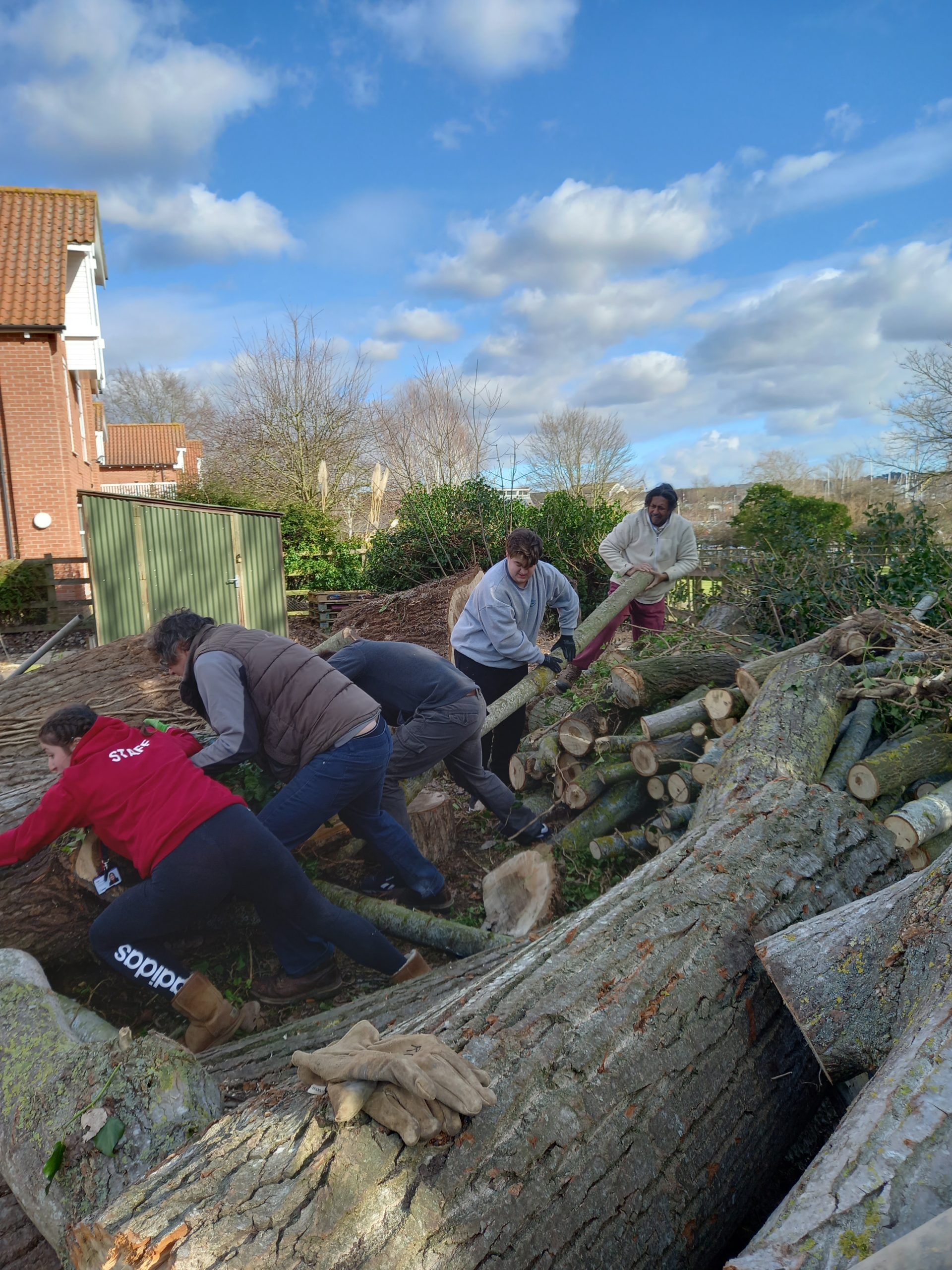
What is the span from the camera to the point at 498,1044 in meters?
1.71

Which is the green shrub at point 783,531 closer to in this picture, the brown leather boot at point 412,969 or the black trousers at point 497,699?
Answer: the black trousers at point 497,699

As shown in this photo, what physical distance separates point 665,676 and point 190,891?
10.0 ft

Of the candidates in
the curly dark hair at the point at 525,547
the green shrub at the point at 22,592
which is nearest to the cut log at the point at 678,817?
the curly dark hair at the point at 525,547

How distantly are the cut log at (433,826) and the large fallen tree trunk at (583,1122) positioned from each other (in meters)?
1.85

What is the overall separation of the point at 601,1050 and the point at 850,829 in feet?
5.02

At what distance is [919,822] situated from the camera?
306 centimetres

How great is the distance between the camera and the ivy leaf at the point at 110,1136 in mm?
1825

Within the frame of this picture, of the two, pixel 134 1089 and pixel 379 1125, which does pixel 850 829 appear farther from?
pixel 134 1089

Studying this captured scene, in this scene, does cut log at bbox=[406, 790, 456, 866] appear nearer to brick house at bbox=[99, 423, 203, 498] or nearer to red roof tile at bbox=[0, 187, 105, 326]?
red roof tile at bbox=[0, 187, 105, 326]

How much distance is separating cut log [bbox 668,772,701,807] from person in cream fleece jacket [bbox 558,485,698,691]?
1.69 metres

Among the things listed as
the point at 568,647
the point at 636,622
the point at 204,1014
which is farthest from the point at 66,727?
the point at 636,622

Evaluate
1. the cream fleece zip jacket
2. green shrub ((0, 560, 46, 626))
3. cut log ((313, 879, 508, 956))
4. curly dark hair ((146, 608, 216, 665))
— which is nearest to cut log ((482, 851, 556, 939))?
cut log ((313, 879, 508, 956))

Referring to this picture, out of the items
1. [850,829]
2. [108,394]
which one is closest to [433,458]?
[850,829]

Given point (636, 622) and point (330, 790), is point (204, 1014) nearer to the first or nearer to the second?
point (330, 790)
